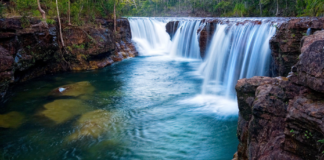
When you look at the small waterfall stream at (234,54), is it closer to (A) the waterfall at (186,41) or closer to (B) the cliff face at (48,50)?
(A) the waterfall at (186,41)

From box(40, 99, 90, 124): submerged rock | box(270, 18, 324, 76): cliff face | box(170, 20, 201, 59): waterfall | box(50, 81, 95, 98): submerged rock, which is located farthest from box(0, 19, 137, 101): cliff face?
box(270, 18, 324, 76): cliff face

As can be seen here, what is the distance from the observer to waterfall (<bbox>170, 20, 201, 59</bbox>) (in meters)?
20.9

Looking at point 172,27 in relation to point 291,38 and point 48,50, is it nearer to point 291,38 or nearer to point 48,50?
point 48,50

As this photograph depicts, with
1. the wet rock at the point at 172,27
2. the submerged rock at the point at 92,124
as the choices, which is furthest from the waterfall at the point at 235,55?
the wet rock at the point at 172,27

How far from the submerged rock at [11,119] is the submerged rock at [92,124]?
2.25 meters

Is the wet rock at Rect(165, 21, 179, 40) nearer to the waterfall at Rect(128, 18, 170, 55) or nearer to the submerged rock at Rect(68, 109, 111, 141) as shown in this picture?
the waterfall at Rect(128, 18, 170, 55)

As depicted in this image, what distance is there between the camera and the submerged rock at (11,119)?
8.12 m

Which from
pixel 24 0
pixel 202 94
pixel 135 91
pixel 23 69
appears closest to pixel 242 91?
pixel 202 94

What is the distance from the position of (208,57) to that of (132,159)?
10.3m

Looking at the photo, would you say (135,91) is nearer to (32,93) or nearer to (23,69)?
(32,93)

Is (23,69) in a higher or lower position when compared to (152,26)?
lower

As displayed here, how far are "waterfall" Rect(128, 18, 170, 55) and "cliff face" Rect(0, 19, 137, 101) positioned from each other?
3516 mm

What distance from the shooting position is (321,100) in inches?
121

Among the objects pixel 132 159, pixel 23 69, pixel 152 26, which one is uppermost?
pixel 152 26
